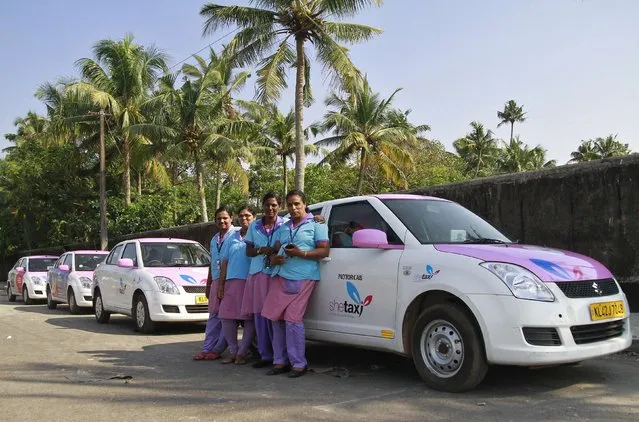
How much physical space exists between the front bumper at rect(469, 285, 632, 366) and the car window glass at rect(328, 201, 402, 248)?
146 cm

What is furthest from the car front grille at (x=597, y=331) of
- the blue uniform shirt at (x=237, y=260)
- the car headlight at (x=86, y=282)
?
the car headlight at (x=86, y=282)

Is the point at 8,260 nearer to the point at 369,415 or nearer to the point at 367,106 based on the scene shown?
the point at 367,106

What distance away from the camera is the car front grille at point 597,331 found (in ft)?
15.7

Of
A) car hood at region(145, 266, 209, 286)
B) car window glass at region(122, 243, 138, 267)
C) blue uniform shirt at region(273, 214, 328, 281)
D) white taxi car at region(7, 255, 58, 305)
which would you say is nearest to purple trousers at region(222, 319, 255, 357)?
blue uniform shirt at region(273, 214, 328, 281)

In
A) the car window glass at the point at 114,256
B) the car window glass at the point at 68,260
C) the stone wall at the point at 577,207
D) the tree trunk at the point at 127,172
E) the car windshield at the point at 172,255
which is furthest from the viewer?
the tree trunk at the point at 127,172

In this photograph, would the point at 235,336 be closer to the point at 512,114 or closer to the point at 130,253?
→ the point at 130,253

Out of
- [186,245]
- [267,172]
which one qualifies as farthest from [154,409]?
[267,172]

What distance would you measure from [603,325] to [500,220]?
6.14 meters

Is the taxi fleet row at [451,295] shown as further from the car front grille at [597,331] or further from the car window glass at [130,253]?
the car window glass at [130,253]

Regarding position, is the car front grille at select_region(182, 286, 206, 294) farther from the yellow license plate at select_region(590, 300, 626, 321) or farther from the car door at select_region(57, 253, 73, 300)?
the yellow license plate at select_region(590, 300, 626, 321)

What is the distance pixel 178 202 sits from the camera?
3197 centimetres

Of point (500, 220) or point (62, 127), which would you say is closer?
point (500, 220)

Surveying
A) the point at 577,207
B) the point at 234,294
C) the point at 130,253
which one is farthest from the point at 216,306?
the point at 577,207

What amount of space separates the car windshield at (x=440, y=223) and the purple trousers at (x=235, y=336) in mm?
2206
